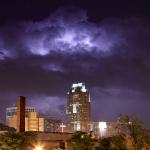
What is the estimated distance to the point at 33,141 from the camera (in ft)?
248

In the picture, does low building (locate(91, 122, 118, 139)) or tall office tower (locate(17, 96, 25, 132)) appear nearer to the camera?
low building (locate(91, 122, 118, 139))

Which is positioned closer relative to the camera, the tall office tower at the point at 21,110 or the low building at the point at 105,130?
the low building at the point at 105,130

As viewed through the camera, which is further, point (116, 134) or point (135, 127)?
point (116, 134)

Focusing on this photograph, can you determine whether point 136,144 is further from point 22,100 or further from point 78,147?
point 22,100

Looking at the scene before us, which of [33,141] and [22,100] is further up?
[22,100]

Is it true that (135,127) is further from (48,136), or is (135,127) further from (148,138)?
(48,136)

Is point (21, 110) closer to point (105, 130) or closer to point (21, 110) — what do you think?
point (21, 110)

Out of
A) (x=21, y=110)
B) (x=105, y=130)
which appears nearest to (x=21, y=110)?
(x=21, y=110)

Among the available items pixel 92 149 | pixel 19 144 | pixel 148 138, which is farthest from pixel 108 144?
pixel 19 144

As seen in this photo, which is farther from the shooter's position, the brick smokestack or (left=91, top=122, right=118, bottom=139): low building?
the brick smokestack

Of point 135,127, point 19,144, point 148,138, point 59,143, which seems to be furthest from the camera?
point 59,143

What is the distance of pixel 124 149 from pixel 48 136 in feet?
83.4

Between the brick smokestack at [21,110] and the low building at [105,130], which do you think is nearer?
the low building at [105,130]

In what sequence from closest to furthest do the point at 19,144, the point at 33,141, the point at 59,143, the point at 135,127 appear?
the point at 135,127, the point at 19,144, the point at 33,141, the point at 59,143
